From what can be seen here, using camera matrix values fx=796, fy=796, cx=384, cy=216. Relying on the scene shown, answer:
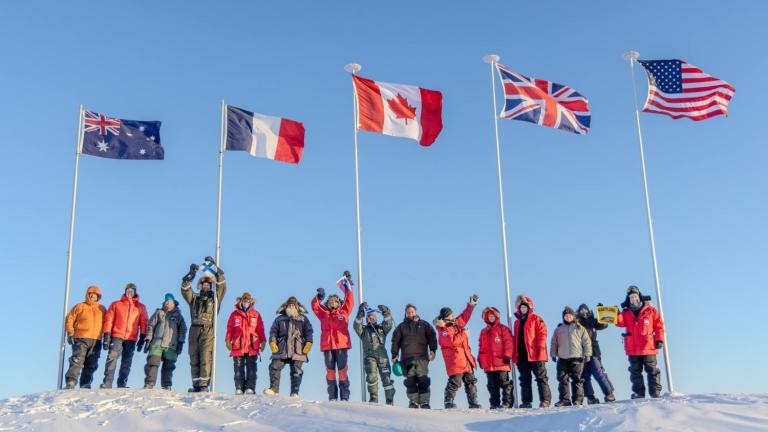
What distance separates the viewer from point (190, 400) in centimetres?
1337

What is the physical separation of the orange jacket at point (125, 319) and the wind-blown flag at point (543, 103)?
9.79 metres

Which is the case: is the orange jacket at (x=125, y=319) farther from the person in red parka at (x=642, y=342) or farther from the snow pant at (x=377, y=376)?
the person in red parka at (x=642, y=342)

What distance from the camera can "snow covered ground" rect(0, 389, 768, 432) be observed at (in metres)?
10.4

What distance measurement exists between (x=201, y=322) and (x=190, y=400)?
7.30 feet

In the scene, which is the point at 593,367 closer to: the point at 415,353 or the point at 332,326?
the point at 415,353

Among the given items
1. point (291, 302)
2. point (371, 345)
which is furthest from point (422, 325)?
A: point (291, 302)

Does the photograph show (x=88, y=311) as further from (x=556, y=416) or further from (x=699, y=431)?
(x=699, y=431)

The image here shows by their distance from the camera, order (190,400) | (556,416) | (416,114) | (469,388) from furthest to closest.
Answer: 1. (416,114)
2. (469,388)
3. (190,400)
4. (556,416)

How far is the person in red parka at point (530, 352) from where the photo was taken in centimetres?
1509

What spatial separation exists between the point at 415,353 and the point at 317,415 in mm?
3601

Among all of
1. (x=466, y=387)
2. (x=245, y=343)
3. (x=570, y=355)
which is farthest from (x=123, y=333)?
(x=570, y=355)

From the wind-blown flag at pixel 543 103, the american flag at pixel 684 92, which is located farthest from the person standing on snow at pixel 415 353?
the american flag at pixel 684 92

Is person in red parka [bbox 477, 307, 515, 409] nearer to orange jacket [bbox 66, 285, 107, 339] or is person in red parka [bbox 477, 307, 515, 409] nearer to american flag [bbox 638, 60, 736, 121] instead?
orange jacket [bbox 66, 285, 107, 339]

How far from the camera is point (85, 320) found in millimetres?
15258
